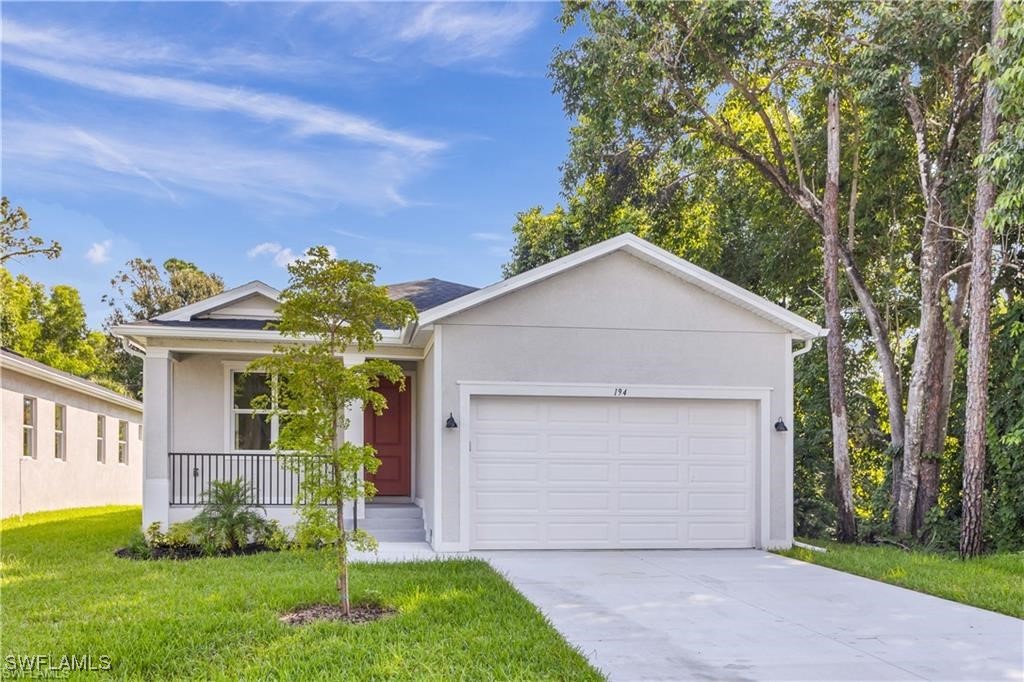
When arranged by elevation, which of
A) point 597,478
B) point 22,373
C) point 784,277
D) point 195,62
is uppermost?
point 195,62

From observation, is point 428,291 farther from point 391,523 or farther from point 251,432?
point 391,523

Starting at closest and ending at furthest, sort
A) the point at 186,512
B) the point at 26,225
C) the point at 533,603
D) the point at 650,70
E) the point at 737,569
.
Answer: the point at 533,603 → the point at 737,569 → the point at 186,512 → the point at 650,70 → the point at 26,225

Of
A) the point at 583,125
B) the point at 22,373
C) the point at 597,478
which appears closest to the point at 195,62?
the point at 22,373

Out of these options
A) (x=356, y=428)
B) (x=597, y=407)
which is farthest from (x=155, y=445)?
(x=597, y=407)

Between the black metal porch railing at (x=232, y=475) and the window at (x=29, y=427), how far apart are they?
21.9 ft

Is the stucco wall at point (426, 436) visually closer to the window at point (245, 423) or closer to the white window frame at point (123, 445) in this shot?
the window at point (245, 423)

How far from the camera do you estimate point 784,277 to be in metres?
17.5

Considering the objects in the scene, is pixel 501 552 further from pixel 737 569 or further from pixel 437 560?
pixel 737 569

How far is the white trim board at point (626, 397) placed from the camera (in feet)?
33.8

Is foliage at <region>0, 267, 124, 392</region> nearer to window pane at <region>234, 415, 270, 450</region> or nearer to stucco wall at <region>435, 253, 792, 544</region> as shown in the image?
window pane at <region>234, 415, 270, 450</region>

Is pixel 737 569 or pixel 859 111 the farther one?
pixel 859 111

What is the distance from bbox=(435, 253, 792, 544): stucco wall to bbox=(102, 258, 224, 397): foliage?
88.7 ft

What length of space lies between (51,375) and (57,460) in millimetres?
2415

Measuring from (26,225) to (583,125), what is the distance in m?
22.9
